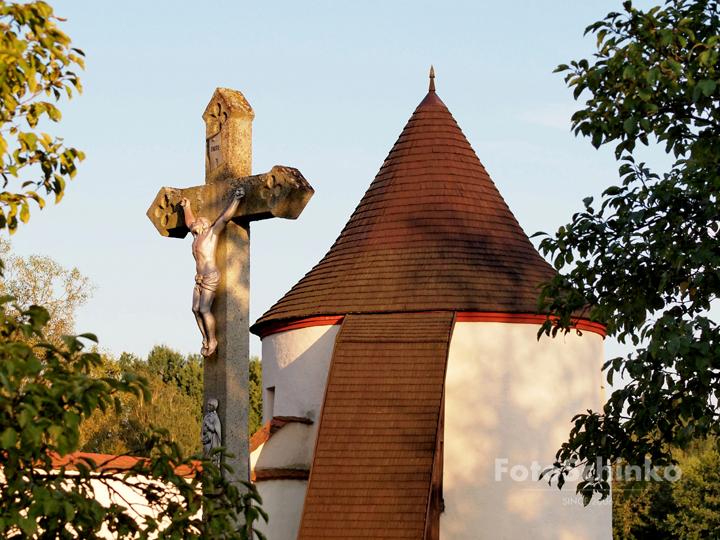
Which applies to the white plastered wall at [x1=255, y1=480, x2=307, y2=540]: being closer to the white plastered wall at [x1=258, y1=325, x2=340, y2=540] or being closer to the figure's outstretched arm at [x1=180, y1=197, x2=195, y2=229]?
the white plastered wall at [x1=258, y1=325, x2=340, y2=540]

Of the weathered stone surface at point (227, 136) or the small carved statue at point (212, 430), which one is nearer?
the small carved statue at point (212, 430)

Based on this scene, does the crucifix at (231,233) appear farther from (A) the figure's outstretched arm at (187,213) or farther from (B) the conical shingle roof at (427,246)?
(B) the conical shingle roof at (427,246)

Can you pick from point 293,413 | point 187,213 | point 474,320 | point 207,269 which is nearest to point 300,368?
point 293,413

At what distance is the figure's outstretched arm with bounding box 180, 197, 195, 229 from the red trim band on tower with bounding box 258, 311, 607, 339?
26.7 ft

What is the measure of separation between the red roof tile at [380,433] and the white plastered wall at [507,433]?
717 mm

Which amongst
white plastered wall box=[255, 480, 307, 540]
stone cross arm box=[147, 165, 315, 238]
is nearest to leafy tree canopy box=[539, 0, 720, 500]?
stone cross arm box=[147, 165, 315, 238]

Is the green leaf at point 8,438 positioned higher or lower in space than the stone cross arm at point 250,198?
lower

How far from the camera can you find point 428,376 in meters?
14.7

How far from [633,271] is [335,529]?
7190 millimetres

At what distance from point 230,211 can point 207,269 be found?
49cm

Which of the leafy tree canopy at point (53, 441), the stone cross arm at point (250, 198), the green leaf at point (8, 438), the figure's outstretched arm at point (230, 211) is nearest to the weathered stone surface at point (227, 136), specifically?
the stone cross arm at point (250, 198)

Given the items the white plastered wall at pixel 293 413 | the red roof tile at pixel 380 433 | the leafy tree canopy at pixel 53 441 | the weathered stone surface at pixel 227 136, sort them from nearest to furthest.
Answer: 1. the leafy tree canopy at pixel 53 441
2. the weathered stone surface at pixel 227 136
3. the red roof tile at pixel 380 433
4. the white plastered wall at pixel 293 413

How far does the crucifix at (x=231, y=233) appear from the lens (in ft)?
24.0

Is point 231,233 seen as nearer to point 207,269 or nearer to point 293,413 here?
point 207,269
